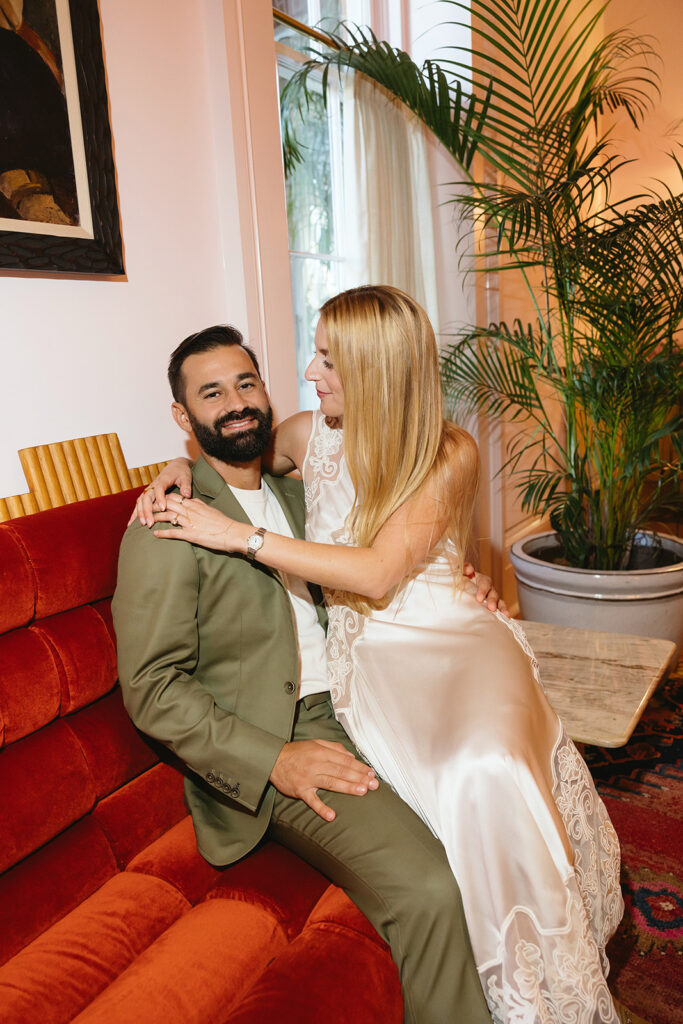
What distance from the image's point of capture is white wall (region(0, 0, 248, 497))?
1.83m

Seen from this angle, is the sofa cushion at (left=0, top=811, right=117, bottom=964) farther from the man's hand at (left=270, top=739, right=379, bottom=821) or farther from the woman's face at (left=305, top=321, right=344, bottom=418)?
the woman's face at (left=305, top=321, right=344, bottom=418)

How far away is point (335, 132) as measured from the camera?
324 centimetres

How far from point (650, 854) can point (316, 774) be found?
4.51ft

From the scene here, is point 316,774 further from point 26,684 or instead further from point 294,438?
point 294,438

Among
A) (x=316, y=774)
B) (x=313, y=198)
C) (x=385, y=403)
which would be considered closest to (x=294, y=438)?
(x=385, y=403)

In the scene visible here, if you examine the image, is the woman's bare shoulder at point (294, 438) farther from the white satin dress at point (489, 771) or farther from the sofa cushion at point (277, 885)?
the sofa cushion at point (277, 885)

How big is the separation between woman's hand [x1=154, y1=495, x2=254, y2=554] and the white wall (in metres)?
0.51

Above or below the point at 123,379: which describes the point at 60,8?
above

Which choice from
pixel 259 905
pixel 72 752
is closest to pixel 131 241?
pixel 72 752

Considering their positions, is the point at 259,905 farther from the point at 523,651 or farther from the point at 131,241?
the point at 131,241

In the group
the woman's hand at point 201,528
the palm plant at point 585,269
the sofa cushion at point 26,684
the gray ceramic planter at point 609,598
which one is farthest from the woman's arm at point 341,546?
the gray ceramic planter at point 609,598

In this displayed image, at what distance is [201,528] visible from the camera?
60.6 inches

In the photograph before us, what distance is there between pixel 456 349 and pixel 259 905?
8.63 feet

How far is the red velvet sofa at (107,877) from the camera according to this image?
121 centimetres
